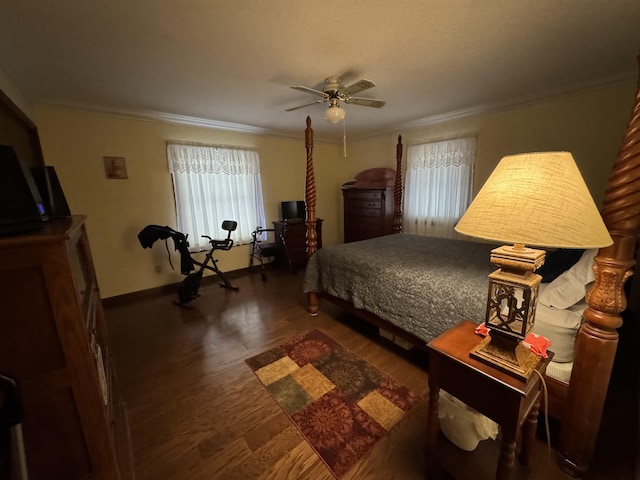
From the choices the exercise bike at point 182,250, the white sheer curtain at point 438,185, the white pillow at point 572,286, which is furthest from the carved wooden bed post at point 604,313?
the exercise bike at point 182,250

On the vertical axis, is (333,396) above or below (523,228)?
below

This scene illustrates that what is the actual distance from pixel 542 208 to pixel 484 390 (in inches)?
26.5

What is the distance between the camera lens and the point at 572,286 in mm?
1247

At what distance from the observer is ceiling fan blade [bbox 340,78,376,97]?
188 centimetres

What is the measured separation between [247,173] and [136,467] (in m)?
3.53

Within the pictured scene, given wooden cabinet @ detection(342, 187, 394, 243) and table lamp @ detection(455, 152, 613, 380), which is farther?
wooden cabinet @ detection(342, 187, 394, 243)

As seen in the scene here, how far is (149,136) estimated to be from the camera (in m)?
3.22

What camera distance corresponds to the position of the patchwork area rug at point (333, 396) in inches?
54.4

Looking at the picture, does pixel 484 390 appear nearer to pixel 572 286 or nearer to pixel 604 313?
pixel 604 313

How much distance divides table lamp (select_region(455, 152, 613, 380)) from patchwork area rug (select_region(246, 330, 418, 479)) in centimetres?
86

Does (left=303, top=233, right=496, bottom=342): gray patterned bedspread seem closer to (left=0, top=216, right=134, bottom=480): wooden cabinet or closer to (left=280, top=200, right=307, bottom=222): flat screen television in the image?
(left=0, top=216, right=134, bottom=480): wooden cabinet

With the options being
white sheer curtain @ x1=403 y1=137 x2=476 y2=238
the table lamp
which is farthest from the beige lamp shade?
white sheer curtain @ x1=403 y1=137 x2=476 y2=238

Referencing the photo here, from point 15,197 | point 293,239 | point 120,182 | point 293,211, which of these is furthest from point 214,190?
point 15,197

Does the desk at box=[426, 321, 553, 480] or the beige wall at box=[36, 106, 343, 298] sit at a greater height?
the beige wall at box=[36, 106, 343, 298]
